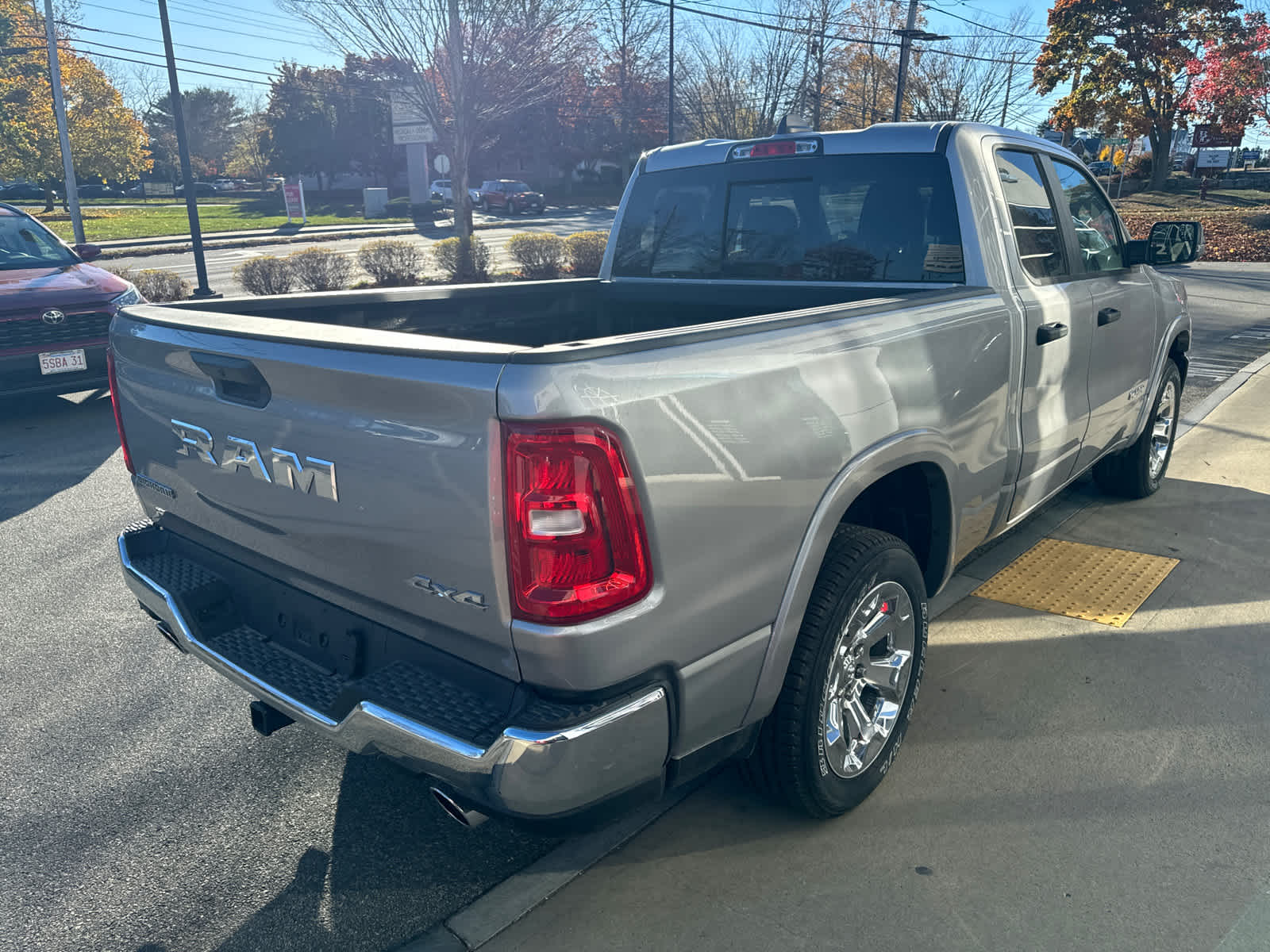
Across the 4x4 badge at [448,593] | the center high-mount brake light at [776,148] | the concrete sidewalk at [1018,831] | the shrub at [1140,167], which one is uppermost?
the shrub at [1140,167]

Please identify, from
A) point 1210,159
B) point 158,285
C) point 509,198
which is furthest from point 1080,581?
point 1210,159

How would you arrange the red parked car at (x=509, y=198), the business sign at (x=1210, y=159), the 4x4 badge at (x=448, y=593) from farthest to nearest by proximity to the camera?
the business sign at (x=1210, y=159) → the red parked car at (x=509, y=198) → the 4x4 badge at (x=448, y=593)

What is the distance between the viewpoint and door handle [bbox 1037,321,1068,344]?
3.44 meters

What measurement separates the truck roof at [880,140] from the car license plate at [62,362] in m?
5.93

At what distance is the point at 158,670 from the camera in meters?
3.79

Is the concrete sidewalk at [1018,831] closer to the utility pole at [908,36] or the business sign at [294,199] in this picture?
the utility pole at [908,36]

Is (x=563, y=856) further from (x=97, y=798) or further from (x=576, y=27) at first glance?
(x=576, y=27)

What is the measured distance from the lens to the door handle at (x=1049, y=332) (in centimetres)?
344

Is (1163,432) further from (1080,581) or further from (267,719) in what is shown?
(267,719)

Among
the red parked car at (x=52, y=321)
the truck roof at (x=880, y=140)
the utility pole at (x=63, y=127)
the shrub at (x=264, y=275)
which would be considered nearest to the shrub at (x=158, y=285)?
the shrub at (x=264, y=275)

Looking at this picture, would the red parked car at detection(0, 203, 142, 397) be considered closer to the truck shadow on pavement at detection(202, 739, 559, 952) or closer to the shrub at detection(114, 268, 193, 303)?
the shrub at detection(114, 268, 193, 303)

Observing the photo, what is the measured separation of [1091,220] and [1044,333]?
1240 mm

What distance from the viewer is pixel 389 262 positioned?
59.2 feet

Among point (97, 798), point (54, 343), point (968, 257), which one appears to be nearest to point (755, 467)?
point (968, 257)
